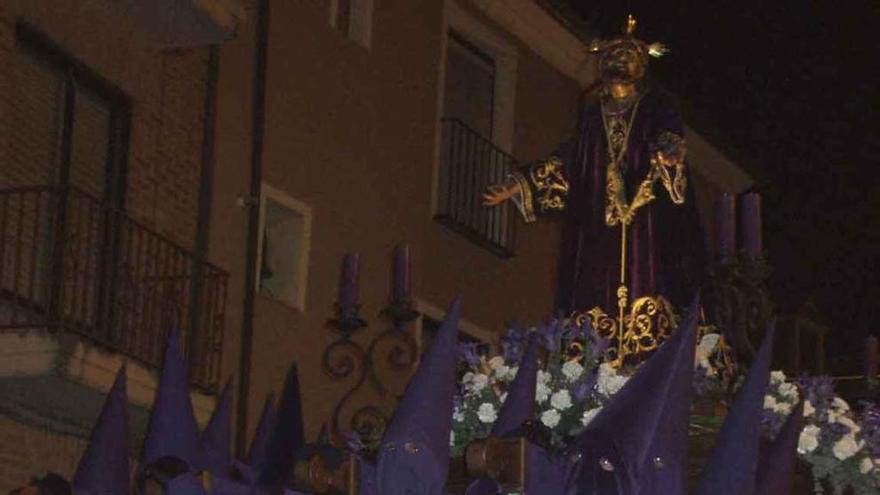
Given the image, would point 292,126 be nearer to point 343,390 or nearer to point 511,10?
point 343,390

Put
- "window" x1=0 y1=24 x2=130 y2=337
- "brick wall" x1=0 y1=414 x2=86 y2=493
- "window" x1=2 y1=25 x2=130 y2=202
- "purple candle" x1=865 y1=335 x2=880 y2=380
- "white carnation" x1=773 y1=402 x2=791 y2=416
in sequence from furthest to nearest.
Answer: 1. "window" x1=2 y1=25 x2=130 y2=202
2. "brick wall" x1=0 y1=414 x2=86 y2=493
3. "window" x1=0 y1=24 x2=130 y2=337
4. "purple candle" x1=865 y1=335 x2=880 y2=380
5. "white carnation" x1=773 y1=402 x2=791 y2=416

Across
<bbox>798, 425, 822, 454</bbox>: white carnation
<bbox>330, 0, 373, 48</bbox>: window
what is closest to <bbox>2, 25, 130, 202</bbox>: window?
<bbox>330, 0, 373, 48</bbox>: window

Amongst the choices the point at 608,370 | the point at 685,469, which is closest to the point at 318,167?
the point at 608,370

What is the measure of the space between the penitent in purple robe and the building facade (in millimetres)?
2847

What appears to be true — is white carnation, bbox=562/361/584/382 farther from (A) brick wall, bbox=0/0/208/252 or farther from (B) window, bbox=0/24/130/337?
(A) brick wall, bbox=0/0/208/252

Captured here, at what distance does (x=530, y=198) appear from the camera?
10242mm

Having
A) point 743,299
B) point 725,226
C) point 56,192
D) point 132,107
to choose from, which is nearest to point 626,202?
point 725,226

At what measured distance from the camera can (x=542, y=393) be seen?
29.0ft

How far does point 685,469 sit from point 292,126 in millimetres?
11492

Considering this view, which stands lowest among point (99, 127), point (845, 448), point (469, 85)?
point (845, 448)

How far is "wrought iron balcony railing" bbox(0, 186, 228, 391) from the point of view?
14742mm

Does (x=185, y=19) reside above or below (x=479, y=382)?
above

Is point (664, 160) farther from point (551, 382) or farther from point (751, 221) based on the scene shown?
point (551, 382)

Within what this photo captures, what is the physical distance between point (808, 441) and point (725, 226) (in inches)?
40.2
